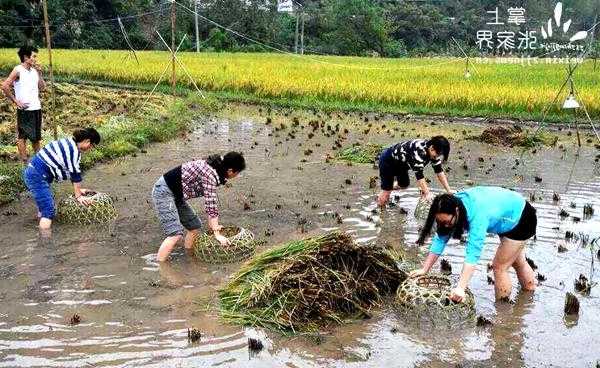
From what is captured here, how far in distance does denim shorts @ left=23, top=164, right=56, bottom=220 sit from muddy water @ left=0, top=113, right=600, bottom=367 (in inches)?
12.5

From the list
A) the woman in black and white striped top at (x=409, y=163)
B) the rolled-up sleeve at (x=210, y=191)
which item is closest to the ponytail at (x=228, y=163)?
the rolled-up sleeve at (x=210, y=191)

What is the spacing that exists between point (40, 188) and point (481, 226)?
18.3 ft

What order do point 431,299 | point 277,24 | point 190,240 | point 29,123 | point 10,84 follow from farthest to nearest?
point 277,24
point 29,123
point 10,84
point 190,240
point 431,299

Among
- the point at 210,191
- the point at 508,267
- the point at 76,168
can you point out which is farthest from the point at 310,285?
the point at 76,168

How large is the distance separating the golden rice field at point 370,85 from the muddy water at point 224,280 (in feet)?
26.6

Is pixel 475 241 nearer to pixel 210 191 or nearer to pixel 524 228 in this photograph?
pixel 524 228

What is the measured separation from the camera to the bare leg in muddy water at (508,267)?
595 centimetres

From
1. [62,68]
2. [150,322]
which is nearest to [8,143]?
[150,322]

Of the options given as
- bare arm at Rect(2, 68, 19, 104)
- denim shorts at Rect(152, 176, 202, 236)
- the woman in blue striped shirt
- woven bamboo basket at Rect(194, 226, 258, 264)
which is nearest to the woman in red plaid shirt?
denim shorts at Rect(152, 176, 202, 236)

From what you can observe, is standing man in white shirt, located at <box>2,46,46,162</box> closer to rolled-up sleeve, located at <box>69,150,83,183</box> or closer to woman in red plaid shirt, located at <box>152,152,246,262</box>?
rolled-up sleeve, located at <box>69,150,83,183</box>

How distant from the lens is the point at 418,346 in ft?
17.5

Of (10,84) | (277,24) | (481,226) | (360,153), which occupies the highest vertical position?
(277,24)

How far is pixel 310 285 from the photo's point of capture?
18.8 ft

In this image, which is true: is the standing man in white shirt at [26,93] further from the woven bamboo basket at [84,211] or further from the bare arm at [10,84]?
the woven bamboo basket at [84,211]
